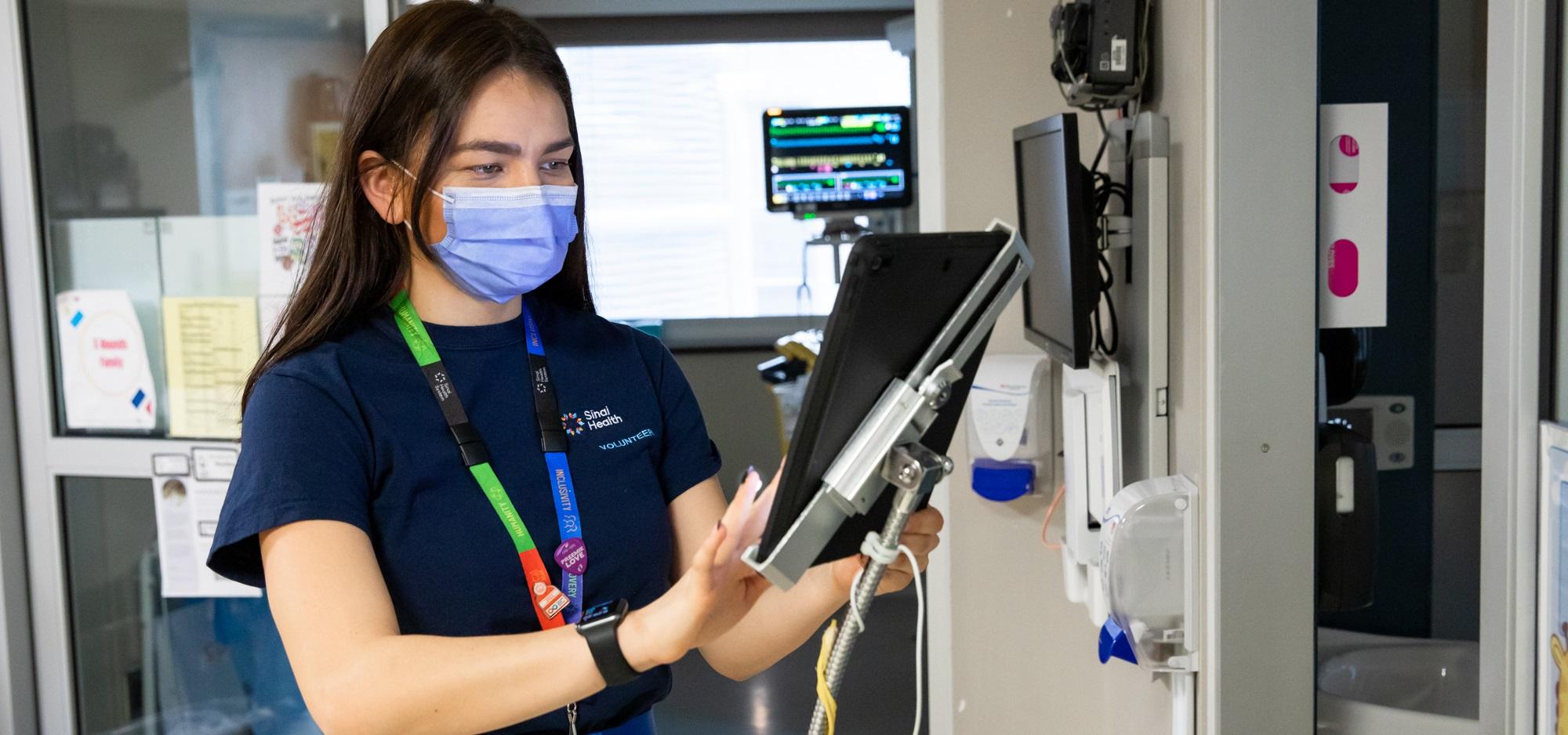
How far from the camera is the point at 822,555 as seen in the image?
36.7 inches

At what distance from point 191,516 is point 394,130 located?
6.34 ft

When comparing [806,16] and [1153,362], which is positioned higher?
[806,16]

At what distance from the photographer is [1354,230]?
1.66 metres

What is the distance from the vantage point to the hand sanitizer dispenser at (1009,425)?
233 cm

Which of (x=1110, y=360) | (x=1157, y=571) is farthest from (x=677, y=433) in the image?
(x=1110, y=360)

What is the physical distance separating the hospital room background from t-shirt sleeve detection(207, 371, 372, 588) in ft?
1.68

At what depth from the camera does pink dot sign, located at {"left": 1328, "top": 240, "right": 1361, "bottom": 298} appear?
5.44 feet

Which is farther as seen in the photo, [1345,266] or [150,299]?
[150,299]

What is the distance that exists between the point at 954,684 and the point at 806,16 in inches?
152

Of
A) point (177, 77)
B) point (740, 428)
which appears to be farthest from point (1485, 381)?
point (740, 428)

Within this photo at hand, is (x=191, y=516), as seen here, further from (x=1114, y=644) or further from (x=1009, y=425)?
(x=1114, y=644)

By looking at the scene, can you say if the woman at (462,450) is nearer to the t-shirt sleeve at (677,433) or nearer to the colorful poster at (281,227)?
the t-shirt sleeve at (677,433)

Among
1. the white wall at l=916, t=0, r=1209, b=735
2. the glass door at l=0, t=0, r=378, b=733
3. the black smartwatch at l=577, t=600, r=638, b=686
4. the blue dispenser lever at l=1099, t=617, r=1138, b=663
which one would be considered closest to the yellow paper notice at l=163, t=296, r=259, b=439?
the glass door at l=0, t=0, r=378, b=733

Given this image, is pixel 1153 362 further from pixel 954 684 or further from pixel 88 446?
pixel 88 446
